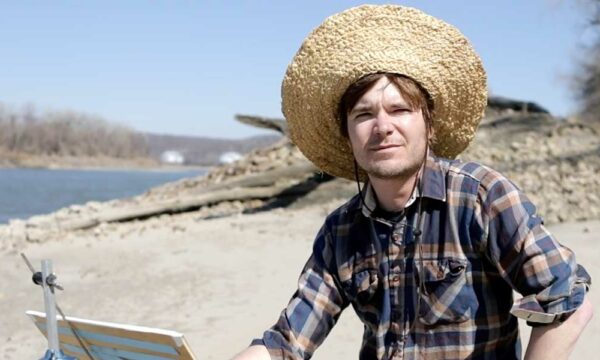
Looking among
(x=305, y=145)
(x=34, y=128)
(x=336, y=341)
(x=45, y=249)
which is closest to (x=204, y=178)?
(x=45, y=249)

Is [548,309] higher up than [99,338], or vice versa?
[548,309]

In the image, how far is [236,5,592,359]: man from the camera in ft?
6.43

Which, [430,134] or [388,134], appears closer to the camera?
[388,134]

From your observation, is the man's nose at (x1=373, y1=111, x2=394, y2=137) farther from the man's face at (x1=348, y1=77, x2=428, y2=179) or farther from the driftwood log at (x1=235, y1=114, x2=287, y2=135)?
the driftwood log at (x1=235, y1=114, x2=287, y2=135)

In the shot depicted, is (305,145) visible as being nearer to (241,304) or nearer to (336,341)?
(336,341)

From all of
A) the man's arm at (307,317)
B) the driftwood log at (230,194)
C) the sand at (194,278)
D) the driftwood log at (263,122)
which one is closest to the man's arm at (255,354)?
the man's arm at (307,317)

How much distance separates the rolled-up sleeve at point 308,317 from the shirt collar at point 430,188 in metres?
0.18

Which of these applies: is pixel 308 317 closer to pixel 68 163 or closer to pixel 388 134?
pixel 388 134

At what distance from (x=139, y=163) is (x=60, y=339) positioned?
107 metres

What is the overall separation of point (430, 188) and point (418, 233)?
11 cm

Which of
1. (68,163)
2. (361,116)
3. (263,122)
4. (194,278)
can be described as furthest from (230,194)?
(68,163)

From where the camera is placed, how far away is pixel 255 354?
220 cm

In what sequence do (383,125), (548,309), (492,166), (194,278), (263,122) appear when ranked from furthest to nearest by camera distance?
1. (263,122)
2. (492,166)
3. (194,278)
4. (383,125)
5. (548,309)

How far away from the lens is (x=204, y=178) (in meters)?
17.6
